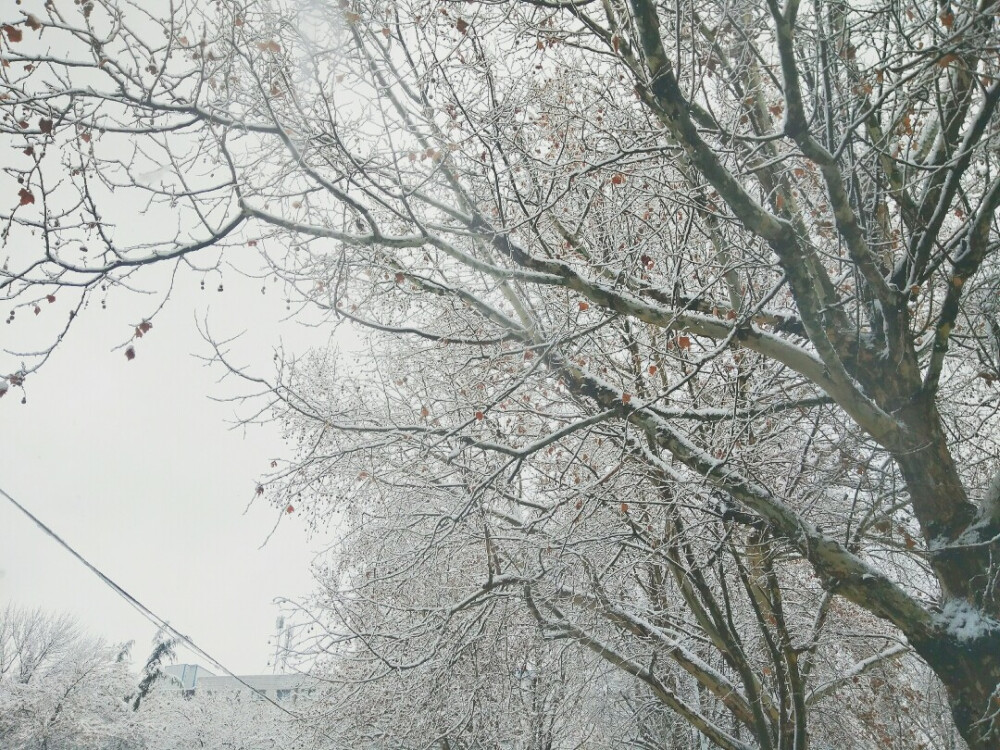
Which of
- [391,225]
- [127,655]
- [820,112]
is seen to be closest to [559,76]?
[391,225]

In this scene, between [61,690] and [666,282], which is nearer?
[666,282]

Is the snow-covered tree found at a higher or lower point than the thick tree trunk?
lower

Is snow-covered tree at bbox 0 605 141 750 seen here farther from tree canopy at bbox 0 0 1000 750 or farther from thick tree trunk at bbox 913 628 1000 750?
thick tree trunk at bbox 913 628 1000 750

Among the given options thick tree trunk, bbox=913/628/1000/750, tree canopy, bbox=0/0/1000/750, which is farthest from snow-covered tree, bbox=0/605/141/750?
thick tree trunk, bbox=913/628/1000/750

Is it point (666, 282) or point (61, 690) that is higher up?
point (666, 282)

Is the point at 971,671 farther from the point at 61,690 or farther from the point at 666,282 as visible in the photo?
the point at 61,690

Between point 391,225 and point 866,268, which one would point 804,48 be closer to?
point 866,268

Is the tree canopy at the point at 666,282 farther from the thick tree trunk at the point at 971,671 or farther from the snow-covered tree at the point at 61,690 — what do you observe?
the snow-covered tree at the point at 61,690

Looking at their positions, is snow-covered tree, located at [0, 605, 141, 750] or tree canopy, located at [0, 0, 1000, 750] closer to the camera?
tree canopy, located at [0, 0, 1000, 750]

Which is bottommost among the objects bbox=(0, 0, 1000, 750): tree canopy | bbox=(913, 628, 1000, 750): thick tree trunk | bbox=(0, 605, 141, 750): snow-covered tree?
bbox=(0, 605, 141, 750): snow-covered tree

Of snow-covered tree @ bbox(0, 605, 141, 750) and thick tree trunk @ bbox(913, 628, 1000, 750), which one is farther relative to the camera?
→ snow-covered tree @ bbox(0, 605, 141, 750)

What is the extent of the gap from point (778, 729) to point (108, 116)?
734cm

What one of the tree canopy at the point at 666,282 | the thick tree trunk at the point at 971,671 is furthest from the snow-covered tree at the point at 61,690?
the thick tree trunk at the point at 971,671

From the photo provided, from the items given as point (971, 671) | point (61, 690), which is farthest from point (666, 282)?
point (61, 690)
